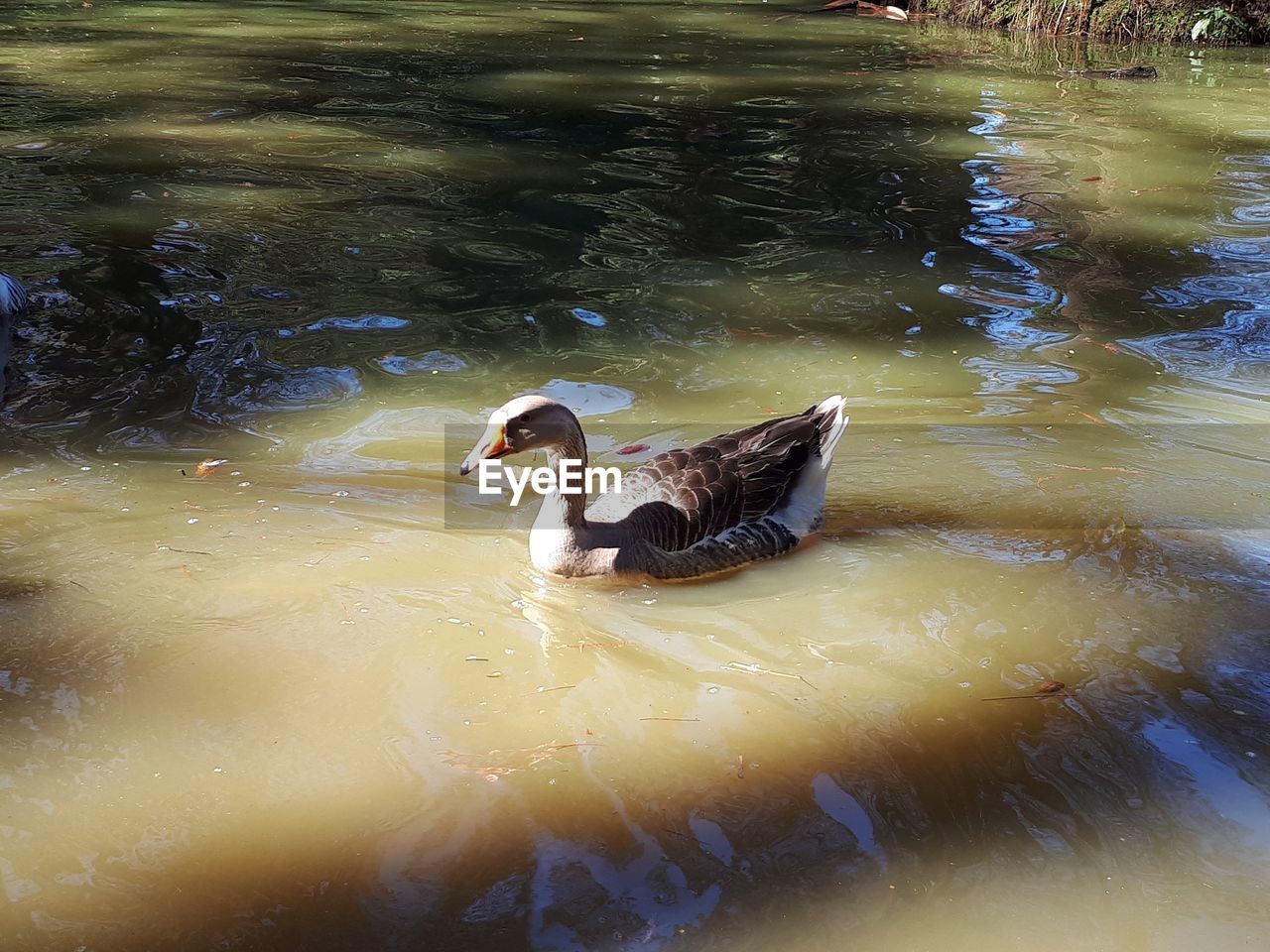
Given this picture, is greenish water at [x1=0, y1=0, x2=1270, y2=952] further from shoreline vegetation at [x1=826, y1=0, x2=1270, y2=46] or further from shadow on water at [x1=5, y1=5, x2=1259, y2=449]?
shoreline vegetation at [x1=826, y1=0, x2=1270, y2=46]

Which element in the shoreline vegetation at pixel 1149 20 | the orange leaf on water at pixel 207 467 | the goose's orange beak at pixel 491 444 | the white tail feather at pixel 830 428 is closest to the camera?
the goose's orange beak at pixel 491 444

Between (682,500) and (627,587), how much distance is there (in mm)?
417

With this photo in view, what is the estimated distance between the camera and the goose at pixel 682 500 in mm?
4984

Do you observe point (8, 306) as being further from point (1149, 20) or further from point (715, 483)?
point (1149, 20)

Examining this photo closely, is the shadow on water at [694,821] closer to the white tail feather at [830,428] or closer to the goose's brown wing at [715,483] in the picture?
the goose's brown wing at [715,483]

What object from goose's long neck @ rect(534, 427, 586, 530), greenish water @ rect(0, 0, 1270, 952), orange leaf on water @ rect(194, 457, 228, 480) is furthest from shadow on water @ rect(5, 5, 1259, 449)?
goose's long neck @ rect(534, 427, 586, 530)

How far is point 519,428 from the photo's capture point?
4941 millimetres

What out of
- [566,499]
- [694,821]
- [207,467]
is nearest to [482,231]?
[207,467]

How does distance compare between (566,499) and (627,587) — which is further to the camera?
(627,587)

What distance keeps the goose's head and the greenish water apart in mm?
499

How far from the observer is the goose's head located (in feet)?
16.1

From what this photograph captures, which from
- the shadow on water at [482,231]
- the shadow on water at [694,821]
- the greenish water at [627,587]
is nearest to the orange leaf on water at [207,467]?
the greenish water at [627,587]

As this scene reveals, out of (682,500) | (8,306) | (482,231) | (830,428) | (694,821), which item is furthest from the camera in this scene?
(482,231)

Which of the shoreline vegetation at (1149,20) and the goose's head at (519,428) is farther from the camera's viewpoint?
the shoreline vegetation at (1149,20)
